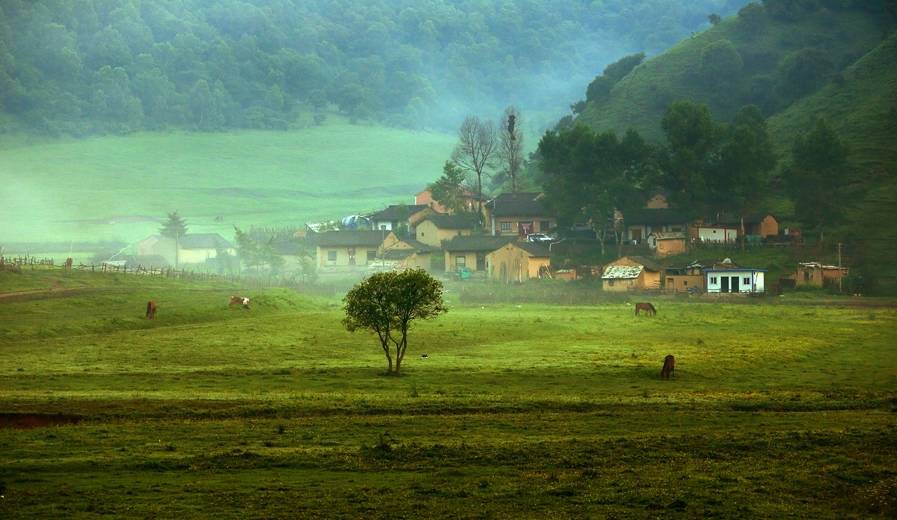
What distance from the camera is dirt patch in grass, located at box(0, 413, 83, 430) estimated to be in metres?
40.6

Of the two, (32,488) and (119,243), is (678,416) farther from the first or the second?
(119,243)

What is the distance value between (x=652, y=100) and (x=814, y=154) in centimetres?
6638

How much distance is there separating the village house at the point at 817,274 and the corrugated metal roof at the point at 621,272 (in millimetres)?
14312

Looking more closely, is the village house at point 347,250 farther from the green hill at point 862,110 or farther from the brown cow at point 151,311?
the brown cow at point 151,311

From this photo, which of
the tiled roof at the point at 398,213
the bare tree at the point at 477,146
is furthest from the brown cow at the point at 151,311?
the bare tree at the point at 477,146

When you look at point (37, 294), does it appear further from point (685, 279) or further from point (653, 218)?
point (653, 218)

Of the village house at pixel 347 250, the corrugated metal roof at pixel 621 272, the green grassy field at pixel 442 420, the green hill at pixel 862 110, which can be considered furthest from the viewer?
the green hill at pixel 862 110

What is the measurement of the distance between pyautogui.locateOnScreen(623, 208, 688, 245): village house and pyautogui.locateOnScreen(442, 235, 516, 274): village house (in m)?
14.4

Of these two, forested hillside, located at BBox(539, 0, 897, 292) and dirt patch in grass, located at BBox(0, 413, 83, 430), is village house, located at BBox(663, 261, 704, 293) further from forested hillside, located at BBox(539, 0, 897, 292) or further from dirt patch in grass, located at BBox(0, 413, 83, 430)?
dirt patch in grass, located at BBox(0, 413, 83, 430)

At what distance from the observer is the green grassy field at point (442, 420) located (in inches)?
1211

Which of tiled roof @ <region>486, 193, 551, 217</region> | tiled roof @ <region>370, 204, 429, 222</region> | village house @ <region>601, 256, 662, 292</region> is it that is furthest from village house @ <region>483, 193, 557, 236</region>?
village house @ <region>601, 256, 662, 292</region>

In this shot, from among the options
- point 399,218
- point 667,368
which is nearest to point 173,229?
point 399,218

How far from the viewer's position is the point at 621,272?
114m

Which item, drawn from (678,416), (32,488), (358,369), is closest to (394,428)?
(678,416)
